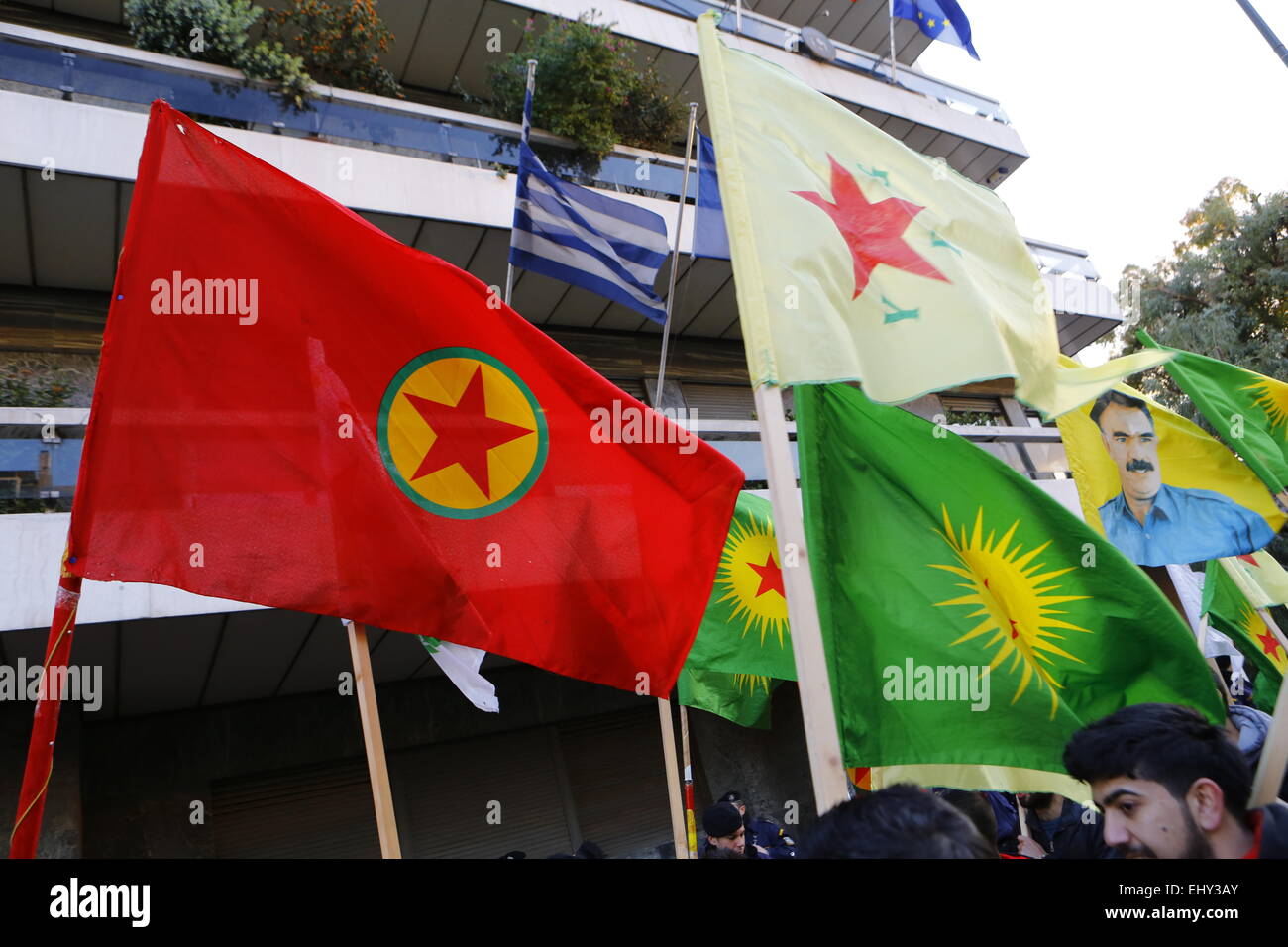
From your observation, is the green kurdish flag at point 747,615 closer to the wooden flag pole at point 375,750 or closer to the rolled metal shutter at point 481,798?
the wooden flag pole at point 375,750

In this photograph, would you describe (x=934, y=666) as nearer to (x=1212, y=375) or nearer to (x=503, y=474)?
(x=503, y=474)

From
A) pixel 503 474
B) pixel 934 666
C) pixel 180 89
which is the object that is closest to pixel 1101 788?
pixel 934 666

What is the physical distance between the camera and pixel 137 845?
315 inches

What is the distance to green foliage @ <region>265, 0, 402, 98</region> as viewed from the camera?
9914 mm

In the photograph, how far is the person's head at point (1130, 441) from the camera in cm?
560

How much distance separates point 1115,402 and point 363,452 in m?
4.72

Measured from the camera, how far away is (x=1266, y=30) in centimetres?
623

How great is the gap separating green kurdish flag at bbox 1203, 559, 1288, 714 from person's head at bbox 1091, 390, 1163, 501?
1.31 metres

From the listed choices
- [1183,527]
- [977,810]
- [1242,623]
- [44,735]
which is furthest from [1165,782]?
[1242,623]

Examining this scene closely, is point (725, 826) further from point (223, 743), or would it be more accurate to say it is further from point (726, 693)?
point (223, 743)

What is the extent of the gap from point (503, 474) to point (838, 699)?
5.18 feet

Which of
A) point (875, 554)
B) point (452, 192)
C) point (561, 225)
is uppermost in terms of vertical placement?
point (452, 192)

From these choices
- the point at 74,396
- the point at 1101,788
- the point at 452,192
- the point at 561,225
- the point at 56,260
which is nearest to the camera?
the point at 1101,788

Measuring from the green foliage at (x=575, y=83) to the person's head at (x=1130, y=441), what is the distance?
268 inches
